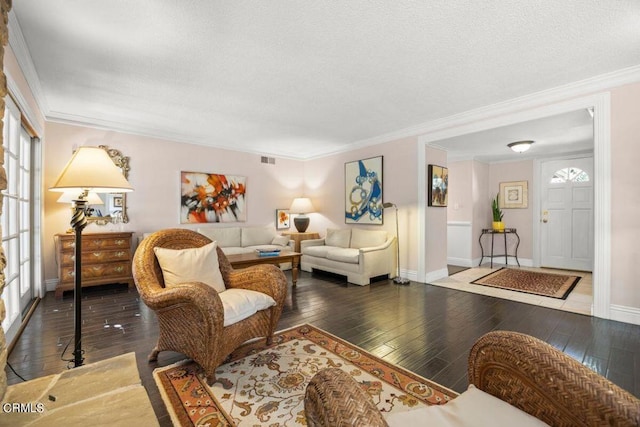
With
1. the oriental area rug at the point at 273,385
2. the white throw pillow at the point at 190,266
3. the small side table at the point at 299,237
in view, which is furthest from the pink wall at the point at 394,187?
the white throw pillow at the point at 190,266

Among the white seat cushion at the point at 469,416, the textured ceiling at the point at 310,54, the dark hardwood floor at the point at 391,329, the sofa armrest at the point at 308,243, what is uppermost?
the textured ceiling at the point at 310,54

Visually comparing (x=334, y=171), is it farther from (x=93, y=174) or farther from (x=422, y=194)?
(x=93, y=174)

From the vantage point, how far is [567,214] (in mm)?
5734

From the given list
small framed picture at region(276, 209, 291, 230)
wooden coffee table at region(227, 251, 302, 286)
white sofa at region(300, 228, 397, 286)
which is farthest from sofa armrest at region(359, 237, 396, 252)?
small framed picture at region(276, 209, 291, 230)

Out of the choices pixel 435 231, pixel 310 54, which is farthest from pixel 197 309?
pixel 435 231

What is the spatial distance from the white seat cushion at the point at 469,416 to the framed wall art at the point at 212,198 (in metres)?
4.99

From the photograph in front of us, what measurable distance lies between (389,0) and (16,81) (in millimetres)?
3097

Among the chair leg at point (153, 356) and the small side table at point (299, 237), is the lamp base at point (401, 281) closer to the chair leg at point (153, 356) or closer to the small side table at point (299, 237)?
the small side table at point (299, 237)

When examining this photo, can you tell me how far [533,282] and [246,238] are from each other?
15.8ft

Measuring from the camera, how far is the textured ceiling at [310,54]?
2.02 m

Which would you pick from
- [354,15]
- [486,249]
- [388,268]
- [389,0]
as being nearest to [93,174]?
[354,15]

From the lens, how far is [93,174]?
5.73 ft

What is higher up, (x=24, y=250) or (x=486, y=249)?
(x=24, y=250)

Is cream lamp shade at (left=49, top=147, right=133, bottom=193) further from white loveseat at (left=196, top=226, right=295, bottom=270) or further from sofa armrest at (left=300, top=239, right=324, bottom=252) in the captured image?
sofa armrest at (left=300, top=239, right=324, bottom=252)
